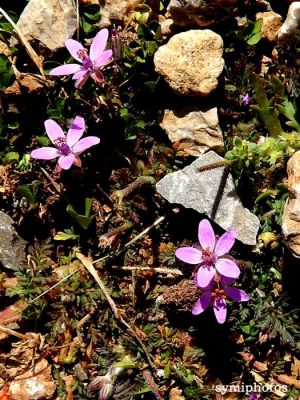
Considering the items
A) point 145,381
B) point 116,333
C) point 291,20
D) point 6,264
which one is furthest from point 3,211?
point 291,20

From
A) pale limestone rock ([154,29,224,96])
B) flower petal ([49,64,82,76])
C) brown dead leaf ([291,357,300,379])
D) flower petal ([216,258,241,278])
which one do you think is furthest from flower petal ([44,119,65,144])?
brown dead leaf ([291,357,300,379])

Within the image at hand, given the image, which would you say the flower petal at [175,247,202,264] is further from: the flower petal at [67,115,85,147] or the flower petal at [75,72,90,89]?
the flower petal at [75,72,90,89]

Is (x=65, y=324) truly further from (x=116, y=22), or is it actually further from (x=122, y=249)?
(x=116, y=22)

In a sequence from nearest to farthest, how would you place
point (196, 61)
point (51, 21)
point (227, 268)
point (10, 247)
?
point (227, 268)
point (196, 61)
point (51, 21)
point (10, 247)

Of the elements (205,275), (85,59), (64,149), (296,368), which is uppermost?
(85,59)

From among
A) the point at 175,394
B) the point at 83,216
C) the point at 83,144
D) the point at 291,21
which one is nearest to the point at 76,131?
the point at 83,144

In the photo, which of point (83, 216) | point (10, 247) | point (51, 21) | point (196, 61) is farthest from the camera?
point (10, 247)

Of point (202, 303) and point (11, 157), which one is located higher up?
point (11, 157)

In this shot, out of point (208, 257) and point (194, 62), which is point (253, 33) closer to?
point (194, 62)
